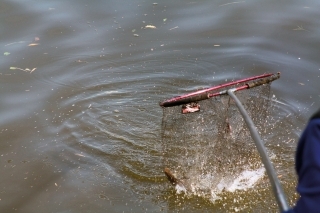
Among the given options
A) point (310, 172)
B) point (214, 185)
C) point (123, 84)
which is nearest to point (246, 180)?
point (214, 185)

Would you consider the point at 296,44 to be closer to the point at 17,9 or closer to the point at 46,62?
the point at 46,62

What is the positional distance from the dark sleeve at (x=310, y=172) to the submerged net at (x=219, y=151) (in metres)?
2.57

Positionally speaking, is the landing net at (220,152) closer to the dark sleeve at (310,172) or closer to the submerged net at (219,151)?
the submerged net at (219,151)

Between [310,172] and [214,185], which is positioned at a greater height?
[310,172]

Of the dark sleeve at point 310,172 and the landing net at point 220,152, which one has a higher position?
the dark sleeve at point 310,172

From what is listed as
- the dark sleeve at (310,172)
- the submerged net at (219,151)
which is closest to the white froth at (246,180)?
the submerged net at (219,151)

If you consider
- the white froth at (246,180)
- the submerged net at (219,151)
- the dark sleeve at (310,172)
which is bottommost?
the white froth at (246,180)

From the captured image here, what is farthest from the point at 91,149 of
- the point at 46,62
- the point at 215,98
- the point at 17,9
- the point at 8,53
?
the point at 17,9

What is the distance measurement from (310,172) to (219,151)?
3011 mm

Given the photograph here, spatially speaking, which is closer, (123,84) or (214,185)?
(214,185)

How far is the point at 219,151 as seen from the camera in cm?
445

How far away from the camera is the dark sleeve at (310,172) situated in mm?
1411

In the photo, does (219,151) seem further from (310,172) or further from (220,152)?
(310,172)

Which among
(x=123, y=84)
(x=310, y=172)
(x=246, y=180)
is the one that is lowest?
(x=246, y=180)
